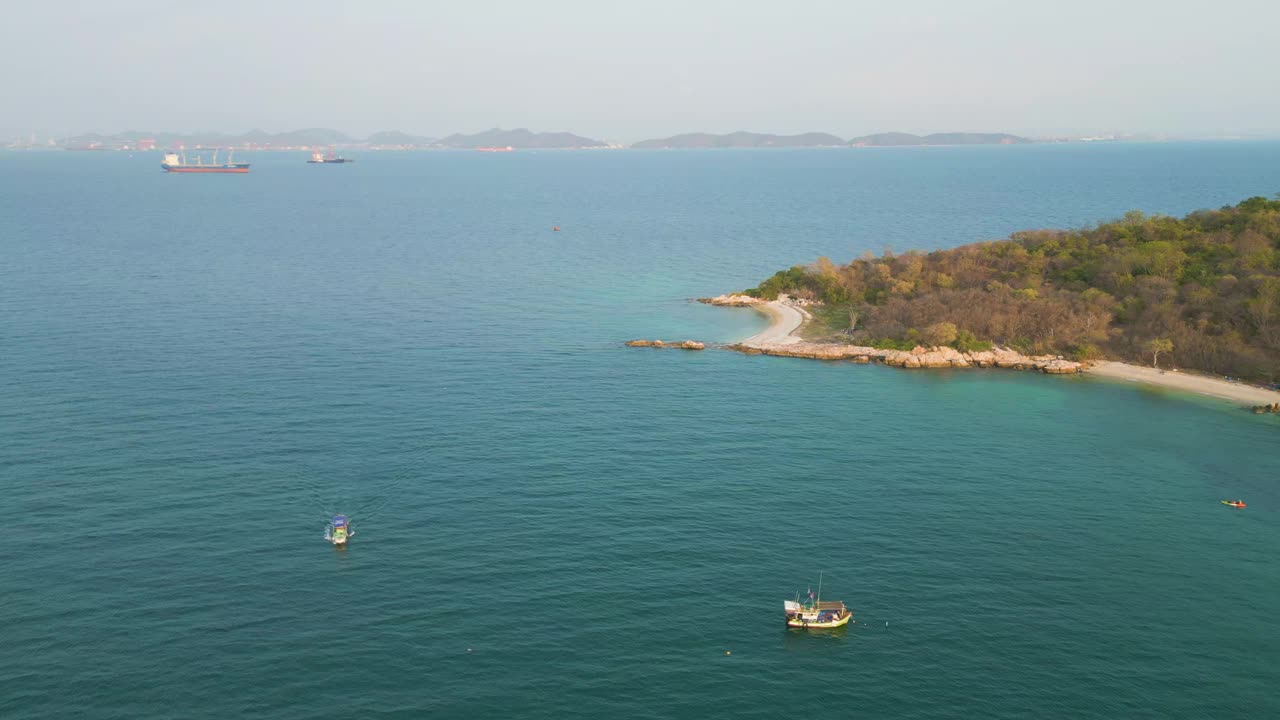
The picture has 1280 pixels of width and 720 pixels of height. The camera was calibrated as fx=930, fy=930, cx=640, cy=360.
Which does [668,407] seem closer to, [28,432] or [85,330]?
[28,432]

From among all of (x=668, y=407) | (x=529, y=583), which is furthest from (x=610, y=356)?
(x=529, y=583)

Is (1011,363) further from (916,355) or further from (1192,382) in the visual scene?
(1192,382)

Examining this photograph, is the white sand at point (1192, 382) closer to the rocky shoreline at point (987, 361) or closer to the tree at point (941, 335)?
the rocky shoreline at point (987, 361)

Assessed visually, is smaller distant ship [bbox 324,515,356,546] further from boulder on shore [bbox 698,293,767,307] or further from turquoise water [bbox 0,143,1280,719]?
boulder on shore [bbox 698,293,767,307]

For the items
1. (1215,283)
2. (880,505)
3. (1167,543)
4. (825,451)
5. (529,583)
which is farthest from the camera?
(1215,283)

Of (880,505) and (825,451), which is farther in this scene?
(825,451)

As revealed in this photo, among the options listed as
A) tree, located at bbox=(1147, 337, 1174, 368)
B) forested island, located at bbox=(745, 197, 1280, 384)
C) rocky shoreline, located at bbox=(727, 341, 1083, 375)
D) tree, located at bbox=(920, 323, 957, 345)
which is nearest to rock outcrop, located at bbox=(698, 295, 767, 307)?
forested island, located at bbox=(745, 197, 1280, 384)
